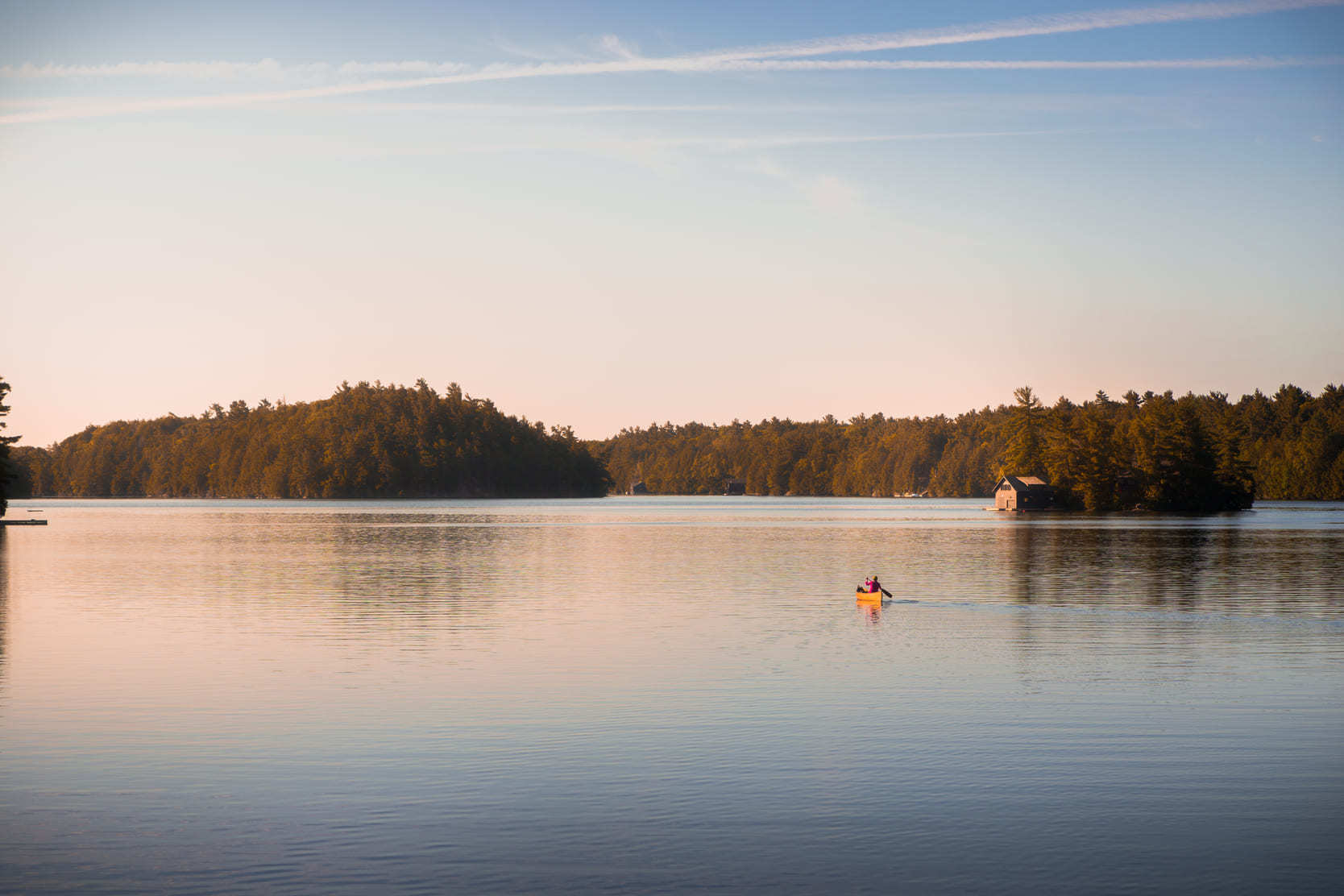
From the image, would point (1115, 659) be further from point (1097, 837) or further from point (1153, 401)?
point (1153, 401)

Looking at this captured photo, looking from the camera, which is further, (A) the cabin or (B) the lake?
(A) the cabin

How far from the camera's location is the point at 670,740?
56.9 feet

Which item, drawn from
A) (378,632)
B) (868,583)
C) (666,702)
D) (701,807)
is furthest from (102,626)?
(701,807)

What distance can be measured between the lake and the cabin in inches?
4646

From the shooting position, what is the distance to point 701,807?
13.6 m

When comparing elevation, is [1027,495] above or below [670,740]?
above

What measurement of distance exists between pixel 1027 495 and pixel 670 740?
14773 centimetres

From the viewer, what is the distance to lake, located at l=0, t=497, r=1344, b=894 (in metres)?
11.7

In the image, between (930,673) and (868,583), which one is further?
(868,583)

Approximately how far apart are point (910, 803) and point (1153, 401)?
143 meters

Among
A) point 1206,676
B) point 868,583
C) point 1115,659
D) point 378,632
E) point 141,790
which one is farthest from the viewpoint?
point 868,583

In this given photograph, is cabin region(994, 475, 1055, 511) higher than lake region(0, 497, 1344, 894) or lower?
higher

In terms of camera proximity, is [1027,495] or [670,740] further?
[1027,495]

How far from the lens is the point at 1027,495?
158m
